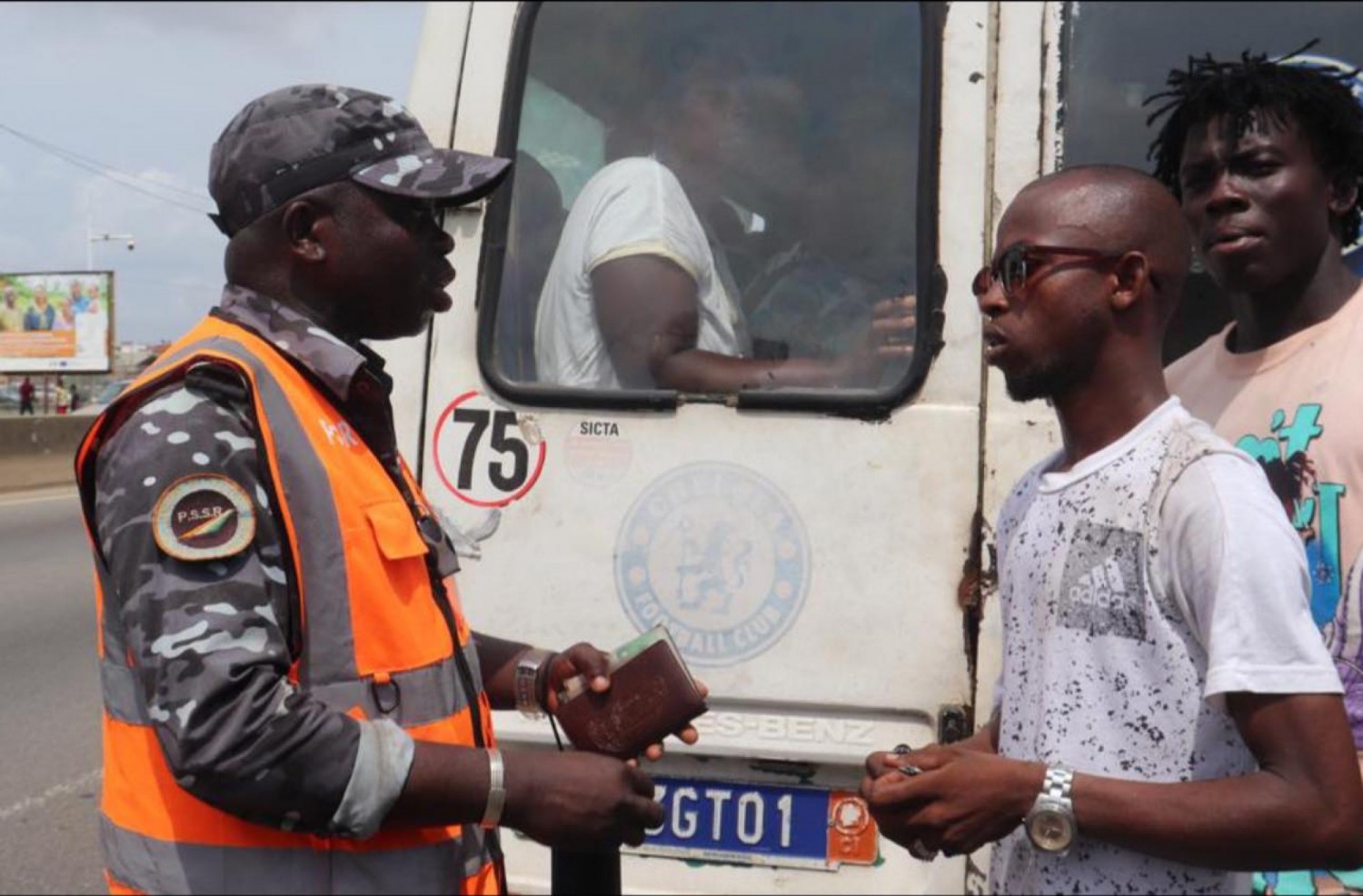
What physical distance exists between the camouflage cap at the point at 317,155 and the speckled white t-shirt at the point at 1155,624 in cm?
91

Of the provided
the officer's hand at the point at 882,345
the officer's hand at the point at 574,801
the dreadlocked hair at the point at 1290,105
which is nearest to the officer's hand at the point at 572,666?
the officer's hand at the point at 574,801

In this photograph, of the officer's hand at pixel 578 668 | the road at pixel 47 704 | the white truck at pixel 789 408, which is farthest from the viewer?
the white truck at pixel 789 408

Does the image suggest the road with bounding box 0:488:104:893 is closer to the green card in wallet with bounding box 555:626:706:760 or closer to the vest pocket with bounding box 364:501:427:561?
the vest pocket with bounding box 364:501:427:561

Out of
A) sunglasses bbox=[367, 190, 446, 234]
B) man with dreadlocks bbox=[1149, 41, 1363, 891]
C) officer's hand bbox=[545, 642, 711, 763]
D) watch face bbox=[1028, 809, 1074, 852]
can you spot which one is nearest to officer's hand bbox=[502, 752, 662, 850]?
officer's hand bbox=[545, 642, 711, 763]

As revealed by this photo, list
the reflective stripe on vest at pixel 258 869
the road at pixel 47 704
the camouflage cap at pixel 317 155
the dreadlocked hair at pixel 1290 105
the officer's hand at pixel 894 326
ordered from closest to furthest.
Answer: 1. the reflective stripe on vest at pixel 258 869
2. the camouflage cap at pixel 317 155
3. the dreadlocked hair at pixel 1290 105
4. the road at pixel 47 704
5. the officer's hand at pixel 894 326

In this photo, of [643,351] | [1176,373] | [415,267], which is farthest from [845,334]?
[415,267]

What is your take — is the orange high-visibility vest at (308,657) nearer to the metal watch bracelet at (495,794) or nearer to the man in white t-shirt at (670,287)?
the metal watch bracelet at (495,794)

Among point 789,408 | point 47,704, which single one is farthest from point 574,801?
point 47,704

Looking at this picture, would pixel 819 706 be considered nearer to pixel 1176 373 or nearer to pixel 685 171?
pixel 1176 373

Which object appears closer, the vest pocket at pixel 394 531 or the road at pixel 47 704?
the vest pocket at pixel 394 531

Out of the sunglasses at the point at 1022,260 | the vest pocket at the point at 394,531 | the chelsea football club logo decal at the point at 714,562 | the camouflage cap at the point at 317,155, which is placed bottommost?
the chelsea football club logo decal at the point at 714,562

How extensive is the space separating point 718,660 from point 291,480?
3.83 ft

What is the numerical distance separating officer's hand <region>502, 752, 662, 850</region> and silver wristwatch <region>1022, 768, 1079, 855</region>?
0.46 metres

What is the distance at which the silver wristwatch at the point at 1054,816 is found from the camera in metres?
1.61
